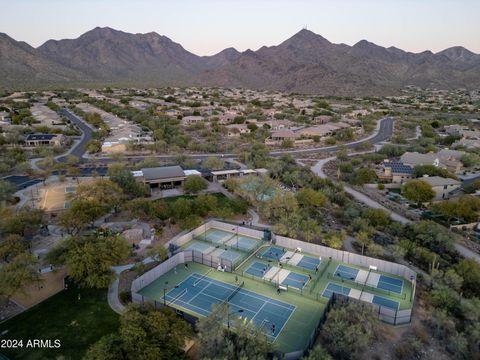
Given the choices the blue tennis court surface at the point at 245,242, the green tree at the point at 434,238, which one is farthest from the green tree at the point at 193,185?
the green tree at the point at 434,238

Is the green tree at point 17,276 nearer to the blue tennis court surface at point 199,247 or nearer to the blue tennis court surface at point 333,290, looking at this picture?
the blue tennis court surface at point 199,247

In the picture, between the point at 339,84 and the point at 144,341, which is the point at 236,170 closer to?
the point at 144,341

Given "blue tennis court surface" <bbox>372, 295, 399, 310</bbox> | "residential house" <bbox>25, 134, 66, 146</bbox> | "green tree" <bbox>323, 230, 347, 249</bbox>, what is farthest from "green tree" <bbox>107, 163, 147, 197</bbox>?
"residential house" <bbox>25, 134, 66, 146</bbox>

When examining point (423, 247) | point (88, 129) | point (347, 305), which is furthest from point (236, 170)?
point (88, 129)

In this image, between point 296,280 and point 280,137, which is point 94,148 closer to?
point 280,137

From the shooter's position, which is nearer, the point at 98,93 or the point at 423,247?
the point at 423,247

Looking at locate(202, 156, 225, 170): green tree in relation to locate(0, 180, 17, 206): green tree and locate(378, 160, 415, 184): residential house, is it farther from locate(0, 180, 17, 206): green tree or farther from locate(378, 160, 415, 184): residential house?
locate(0, 180, 17, 206): green tree
